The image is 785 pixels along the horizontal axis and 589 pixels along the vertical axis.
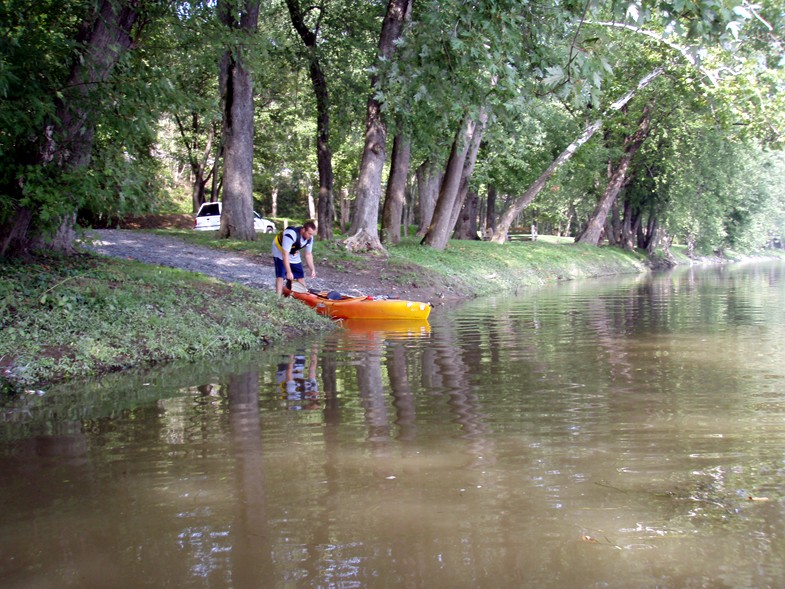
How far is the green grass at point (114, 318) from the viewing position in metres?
8.86

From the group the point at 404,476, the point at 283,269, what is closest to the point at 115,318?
the point at 283,269

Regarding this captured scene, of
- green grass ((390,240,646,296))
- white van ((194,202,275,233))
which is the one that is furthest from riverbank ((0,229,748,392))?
white van ((194,202,275,233))

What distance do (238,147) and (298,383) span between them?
1489 cm

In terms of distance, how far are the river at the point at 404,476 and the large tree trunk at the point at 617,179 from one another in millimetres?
32277

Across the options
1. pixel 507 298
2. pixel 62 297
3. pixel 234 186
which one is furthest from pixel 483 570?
pixel 234 186

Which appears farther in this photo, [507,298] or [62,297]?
[507,298]

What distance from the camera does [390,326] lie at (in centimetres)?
1418

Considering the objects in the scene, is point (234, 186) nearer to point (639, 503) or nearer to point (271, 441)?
point (271, 441)

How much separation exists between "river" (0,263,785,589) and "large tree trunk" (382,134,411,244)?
16.0 metres

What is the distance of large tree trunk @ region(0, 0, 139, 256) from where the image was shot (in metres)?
10.8

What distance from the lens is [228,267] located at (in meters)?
18.2

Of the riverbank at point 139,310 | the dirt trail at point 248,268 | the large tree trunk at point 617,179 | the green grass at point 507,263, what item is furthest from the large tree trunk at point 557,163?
the riverbank at point 139,310

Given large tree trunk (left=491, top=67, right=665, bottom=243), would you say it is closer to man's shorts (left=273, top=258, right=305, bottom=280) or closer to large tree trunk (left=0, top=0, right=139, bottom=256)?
man's shorts (left=273, top=258, right=305, bottom=280)

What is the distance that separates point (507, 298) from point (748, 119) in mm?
11632
